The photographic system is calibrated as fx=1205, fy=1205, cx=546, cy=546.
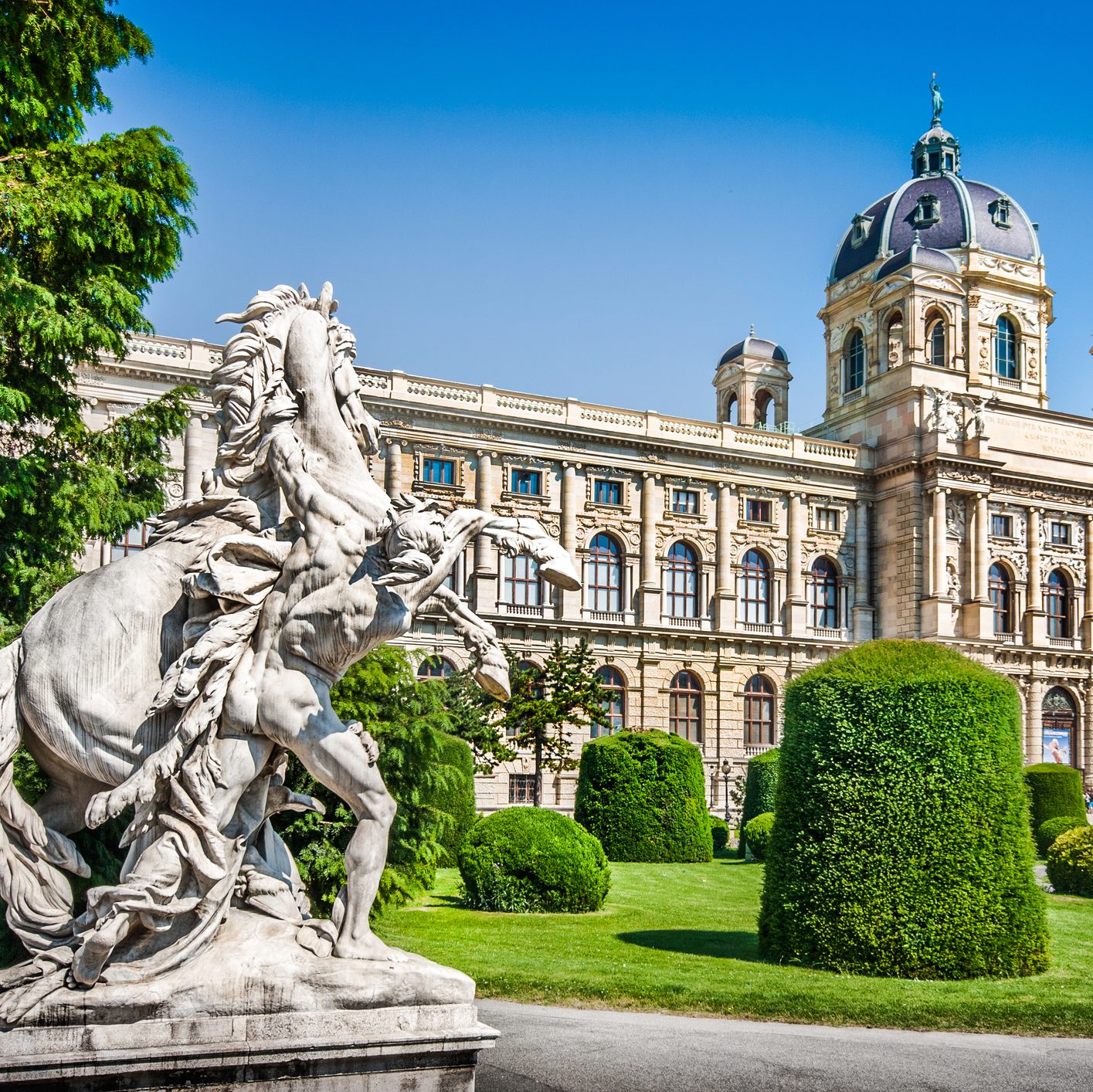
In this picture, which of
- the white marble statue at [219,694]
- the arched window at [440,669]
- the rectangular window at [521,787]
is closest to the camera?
the white marble statue at [219,694]

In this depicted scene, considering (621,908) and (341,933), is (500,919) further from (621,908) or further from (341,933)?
(341,933)

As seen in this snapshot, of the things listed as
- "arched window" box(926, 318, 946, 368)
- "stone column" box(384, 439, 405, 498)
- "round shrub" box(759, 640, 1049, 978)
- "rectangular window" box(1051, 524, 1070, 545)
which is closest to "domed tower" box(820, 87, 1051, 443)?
"arched window" box(926, 318, 946, 368)

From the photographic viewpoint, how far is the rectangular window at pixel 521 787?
37.4m

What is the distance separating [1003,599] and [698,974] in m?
39.1

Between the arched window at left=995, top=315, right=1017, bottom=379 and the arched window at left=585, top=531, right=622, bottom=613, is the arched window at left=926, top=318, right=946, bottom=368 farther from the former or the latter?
the arched window at left=585, top=531, right=622, bottom=613

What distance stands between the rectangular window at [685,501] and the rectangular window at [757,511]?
6.90 feet

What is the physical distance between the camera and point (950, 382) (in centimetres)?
4744

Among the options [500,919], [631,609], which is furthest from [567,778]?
[500,919]

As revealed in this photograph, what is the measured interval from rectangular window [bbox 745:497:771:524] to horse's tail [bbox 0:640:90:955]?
39969 mm

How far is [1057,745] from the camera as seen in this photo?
4619 centimetres

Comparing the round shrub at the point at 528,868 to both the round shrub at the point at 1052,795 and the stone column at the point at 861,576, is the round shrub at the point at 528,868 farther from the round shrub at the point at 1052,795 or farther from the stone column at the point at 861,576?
the stone column at the point at 861,576

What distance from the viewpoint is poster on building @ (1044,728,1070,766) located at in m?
45.8

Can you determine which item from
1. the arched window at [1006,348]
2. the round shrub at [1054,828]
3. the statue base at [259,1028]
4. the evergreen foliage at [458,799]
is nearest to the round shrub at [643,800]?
the evergreen foliage at [458,799]

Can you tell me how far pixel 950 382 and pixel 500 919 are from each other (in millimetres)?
38635
